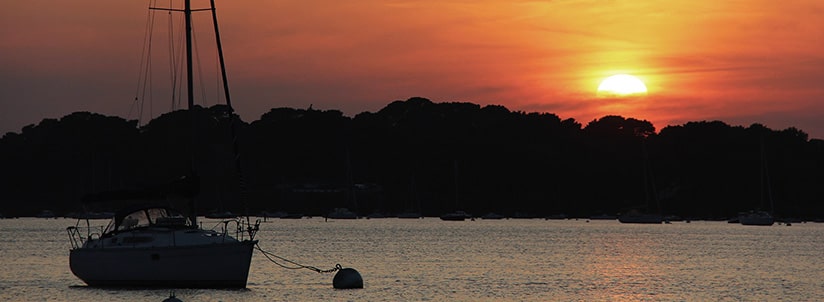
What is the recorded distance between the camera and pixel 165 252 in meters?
63.7

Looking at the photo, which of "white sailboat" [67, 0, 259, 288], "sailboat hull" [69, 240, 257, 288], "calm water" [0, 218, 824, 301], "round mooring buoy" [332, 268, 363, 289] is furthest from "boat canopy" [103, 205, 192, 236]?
"round mooring buoy" [332, 268, 363, 289]

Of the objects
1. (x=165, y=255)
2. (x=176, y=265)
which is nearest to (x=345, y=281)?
(x=176, y=265)

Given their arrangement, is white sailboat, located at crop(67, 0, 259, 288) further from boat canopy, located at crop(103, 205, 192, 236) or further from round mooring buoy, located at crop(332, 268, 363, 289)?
round mooring buoy, located at crop(332, 268, 363, 289)

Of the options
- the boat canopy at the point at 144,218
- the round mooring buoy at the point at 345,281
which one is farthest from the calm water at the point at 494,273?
the boat canopy at the point at 144,218

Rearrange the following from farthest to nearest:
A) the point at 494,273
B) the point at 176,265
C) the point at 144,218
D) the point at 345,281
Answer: the point at 494,273 → the point at 345,281 → the point at 144,218 → the point at 176,265

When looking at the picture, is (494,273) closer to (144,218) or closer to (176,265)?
(144,218)

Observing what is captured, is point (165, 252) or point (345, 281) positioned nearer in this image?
point (165, 252)

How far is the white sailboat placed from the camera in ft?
209

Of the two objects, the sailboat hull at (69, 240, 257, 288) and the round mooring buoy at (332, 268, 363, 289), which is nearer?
the sailboat hull at (69, 240, 257, 288)

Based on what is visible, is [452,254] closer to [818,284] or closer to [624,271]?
[624,271]

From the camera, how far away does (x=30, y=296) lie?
70062 mm

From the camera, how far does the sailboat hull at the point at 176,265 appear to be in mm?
63656

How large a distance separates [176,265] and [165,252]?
0.82 meters

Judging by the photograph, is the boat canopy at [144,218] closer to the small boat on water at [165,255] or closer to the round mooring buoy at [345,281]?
the small boat on water at [165,255]
